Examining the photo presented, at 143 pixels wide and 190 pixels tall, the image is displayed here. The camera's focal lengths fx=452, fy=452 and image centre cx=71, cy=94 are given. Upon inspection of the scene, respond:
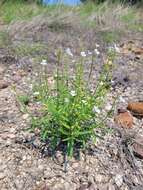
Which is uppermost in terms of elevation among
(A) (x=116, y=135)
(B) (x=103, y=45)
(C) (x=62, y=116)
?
(C) (x=62, y=116)

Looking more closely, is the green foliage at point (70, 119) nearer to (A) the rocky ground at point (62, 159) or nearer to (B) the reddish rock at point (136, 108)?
(A) the rocky ground at point (62, 159)

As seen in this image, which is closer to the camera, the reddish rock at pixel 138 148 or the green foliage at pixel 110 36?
the reddish rock at pixel 138 148

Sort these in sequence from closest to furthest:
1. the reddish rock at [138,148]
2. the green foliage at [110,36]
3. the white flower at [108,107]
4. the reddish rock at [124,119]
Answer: the reddish rock at [138,148]
the reddish rock at [124,119]
the white flower at [108,107]
the green foliage at [110,36]

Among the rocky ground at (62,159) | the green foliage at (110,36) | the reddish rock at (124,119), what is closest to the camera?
the rocky ground at (62,159)

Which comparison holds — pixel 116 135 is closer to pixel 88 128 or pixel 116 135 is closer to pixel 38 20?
pixel 88 128

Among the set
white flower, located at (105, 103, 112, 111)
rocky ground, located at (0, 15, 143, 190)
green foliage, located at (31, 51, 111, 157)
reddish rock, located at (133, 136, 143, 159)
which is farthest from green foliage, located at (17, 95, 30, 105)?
reddish rock, located at (133, 136, 143, 159)

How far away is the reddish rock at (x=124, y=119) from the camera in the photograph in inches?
129

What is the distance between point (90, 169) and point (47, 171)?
27 cm

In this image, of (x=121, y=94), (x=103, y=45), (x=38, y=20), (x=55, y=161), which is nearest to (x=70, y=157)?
(x=55, y=161)

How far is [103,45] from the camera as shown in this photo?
539 cm

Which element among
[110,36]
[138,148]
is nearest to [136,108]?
[138,148]

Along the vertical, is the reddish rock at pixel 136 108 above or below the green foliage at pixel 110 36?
above

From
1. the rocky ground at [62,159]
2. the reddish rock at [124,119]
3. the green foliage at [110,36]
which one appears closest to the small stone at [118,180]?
the rocky ground at [62,159]

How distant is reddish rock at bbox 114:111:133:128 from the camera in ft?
10.7
